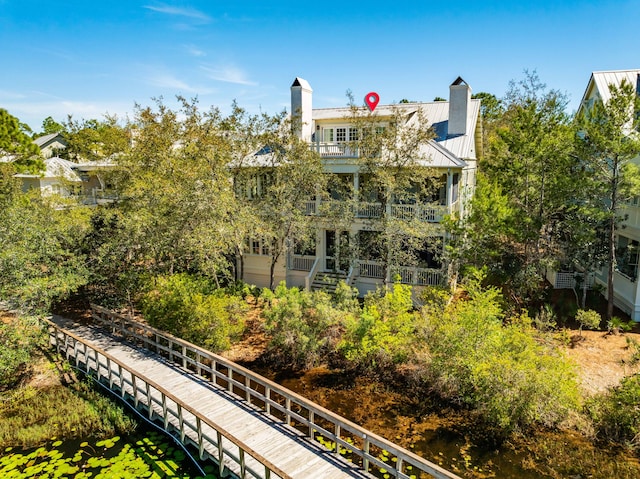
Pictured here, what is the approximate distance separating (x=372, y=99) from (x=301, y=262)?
9.05 m

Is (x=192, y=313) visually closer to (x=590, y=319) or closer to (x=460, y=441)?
(x=460, y=441)

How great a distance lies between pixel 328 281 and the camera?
1959cm

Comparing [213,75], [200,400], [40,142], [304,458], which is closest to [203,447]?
[200,400]

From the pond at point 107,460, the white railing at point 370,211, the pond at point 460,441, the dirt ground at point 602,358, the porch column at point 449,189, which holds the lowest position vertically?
the pond at point 107,460

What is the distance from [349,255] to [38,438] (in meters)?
12.7

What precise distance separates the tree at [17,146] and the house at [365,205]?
1778 centimetres

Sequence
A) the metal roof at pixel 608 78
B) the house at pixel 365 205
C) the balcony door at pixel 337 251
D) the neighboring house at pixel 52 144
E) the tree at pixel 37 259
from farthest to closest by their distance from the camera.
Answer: the neighboring house at pixel 52 144
the metal roof at pixel 608 78
the balcony door at pixel 337 251
the house at pixel 365 205
the tree at pixel 37 259

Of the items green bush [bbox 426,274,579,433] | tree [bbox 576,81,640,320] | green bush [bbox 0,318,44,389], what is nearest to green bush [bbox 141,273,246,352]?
green bush [bbox 0,318,44,389]

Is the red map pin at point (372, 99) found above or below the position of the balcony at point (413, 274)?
above

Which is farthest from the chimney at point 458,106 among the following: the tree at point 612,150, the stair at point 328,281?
the stair at point 328,281

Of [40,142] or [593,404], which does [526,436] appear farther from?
[40,142]

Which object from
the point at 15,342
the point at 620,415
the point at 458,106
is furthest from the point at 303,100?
the point at 620,415

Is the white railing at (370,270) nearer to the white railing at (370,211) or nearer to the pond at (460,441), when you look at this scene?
the white railing at (370,211)

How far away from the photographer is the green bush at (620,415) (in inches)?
402
